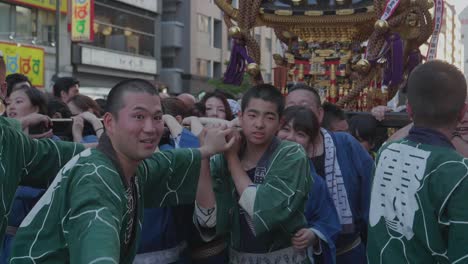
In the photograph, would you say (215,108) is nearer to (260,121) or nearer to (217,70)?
(260,121)

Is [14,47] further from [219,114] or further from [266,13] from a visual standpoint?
[219,114]

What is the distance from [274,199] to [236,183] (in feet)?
0.71

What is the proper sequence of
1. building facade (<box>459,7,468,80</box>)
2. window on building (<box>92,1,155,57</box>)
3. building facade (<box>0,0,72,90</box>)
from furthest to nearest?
building facade (<box>459,7,468,80</box>) → window on building (<box>92,1,155,57</box>) → building facade (<box>0,0,72,90</box>)

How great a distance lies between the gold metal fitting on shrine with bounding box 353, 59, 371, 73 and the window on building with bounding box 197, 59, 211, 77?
24.7 meters

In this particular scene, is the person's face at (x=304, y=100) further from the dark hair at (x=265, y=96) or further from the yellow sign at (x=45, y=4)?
the yellow sign at (x=45, y=4)

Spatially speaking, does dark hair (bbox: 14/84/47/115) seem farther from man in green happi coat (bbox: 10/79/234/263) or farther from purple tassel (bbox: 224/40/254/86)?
purple tassel (bbox: 224/40/254/86)

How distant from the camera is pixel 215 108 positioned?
16.0 feet

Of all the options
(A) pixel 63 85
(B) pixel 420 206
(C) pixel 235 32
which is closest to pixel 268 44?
(C) pixel 235 32

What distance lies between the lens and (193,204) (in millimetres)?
3055

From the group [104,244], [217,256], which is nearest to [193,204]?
[217,256]

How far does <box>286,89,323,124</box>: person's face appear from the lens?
3.63 metres

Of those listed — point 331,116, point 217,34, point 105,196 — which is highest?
point 217,34

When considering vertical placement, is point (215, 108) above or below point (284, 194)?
above

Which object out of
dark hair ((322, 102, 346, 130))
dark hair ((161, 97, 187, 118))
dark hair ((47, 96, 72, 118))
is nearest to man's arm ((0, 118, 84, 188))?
dark hair ((161, 97, 187, 118))
